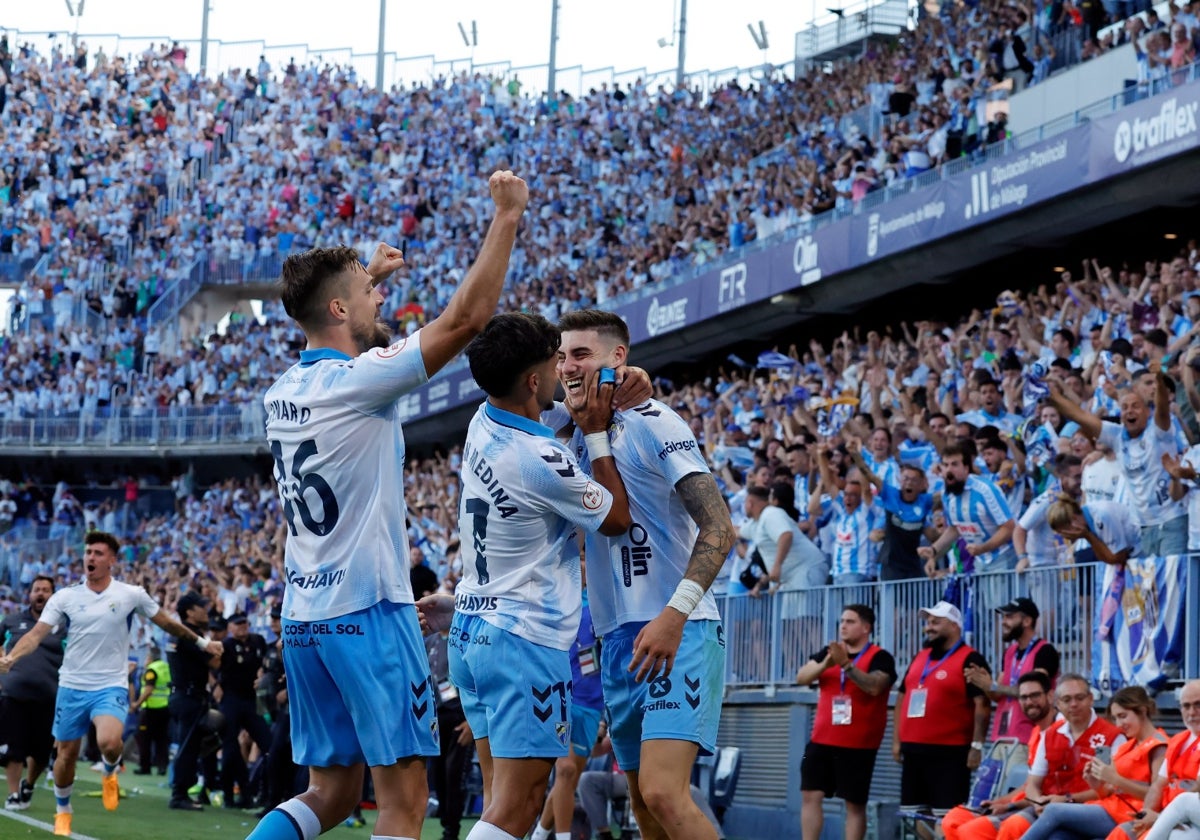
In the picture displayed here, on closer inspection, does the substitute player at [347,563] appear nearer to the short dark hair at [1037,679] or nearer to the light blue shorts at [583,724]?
the light blue shorts at [583,724]

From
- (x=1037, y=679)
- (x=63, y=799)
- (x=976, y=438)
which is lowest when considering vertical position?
(x=63, y=799)

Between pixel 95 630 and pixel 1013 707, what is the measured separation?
717cm

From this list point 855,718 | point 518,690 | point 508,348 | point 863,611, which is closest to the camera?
point 518,690

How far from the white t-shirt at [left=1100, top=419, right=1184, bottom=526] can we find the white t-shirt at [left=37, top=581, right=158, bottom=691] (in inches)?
293

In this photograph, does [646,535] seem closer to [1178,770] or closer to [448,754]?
[1178,770]

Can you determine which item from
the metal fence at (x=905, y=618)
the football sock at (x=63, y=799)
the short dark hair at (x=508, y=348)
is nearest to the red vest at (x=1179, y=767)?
the metal fence at (x=905, y=618)

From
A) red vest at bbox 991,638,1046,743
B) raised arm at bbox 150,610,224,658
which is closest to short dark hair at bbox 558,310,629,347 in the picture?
red vest at bbox 991,638,1046,743

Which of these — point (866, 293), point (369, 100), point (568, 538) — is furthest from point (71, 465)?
point (568, 538)

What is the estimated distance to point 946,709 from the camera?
12.1 m

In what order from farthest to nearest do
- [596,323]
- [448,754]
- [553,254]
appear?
[553,254], [448,754], [596,323]

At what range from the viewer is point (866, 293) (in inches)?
1076

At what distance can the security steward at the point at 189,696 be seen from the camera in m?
17.3

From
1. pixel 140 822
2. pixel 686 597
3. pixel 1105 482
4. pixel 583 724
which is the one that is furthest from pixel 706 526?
pixel 140 822

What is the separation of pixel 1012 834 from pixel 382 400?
256 inches
